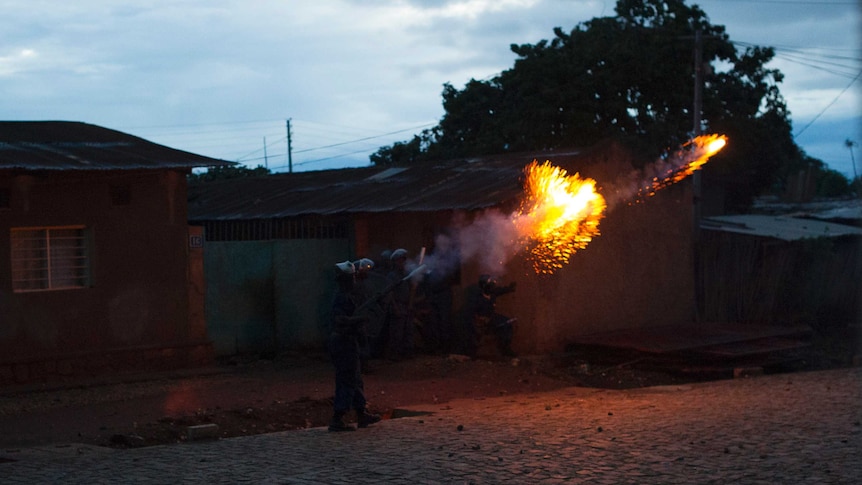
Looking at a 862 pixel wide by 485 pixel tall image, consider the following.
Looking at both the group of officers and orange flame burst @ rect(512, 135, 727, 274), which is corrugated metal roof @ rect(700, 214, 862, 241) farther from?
the group of officers

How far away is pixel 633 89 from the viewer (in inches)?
1094

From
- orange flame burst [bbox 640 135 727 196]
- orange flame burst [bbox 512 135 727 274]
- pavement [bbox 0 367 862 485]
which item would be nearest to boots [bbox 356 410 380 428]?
pavement [bbox 0 367 862 485]

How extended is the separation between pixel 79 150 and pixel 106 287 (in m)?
1.98

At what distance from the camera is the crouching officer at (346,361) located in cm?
967

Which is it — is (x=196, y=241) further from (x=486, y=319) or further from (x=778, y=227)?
(x=778, y=227)

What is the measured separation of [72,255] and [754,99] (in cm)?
2178

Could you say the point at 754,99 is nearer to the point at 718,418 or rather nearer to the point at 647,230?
the point at 647,230

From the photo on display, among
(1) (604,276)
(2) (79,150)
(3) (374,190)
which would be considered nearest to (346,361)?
(2) (79,150)

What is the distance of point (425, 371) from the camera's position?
14102 mm

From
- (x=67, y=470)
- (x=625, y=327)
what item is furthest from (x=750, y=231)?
(x=67, y=470)

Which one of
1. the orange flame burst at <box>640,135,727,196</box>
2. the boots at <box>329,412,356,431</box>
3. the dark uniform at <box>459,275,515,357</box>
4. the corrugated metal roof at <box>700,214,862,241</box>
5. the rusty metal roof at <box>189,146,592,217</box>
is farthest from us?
the corrugated metal roof at <box>700,214,862,241</box>

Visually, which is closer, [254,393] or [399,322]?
[254,393]

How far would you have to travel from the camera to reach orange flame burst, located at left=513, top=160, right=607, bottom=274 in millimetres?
15414

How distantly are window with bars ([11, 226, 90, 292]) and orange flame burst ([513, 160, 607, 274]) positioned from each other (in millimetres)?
6535
